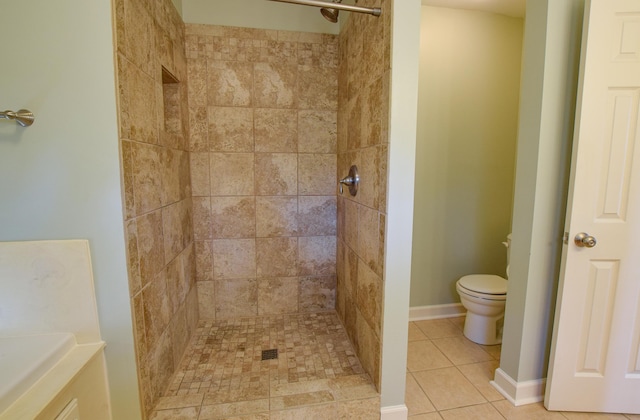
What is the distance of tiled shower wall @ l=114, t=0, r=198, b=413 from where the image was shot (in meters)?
1.13

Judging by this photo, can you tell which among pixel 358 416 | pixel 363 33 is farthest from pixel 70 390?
pixel 363 33

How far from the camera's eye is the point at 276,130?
2.08 metres

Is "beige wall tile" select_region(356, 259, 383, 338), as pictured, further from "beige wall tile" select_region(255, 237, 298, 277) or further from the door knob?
the door knob

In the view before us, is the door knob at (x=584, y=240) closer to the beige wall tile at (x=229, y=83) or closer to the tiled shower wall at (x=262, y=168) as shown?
the tiled shower wall at (x=262, y=168)

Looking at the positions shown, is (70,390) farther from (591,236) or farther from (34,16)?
(591,236)

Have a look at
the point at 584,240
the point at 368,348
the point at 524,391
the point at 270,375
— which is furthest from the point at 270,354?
the point at 584,240

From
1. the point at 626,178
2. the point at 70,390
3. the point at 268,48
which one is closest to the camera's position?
the point at 70,390

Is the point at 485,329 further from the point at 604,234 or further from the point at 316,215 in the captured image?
the point at 316,215

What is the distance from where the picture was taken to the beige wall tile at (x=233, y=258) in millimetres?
2133

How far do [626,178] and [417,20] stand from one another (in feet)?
3.93

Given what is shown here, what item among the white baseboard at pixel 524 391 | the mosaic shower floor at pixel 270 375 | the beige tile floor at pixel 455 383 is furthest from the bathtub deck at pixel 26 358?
the white baseboard at pixel 524 391

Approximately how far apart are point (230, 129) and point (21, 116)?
3.78ft

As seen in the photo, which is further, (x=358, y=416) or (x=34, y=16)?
(x=358, y=416)

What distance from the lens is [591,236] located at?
1.33 meters
